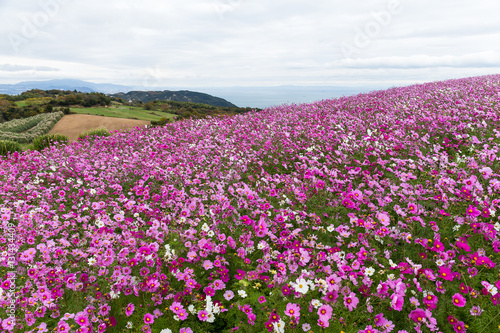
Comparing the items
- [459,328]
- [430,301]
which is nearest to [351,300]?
[430,301]

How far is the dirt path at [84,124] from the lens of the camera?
21.9 meters

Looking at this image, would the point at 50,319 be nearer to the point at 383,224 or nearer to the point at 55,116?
the point at 383,224

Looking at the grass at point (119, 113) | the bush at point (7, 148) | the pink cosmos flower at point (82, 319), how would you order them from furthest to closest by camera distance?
the grass at point (119, 113) < the bush at point (7, 148) < the pink cosmos flower at point (82, 319)

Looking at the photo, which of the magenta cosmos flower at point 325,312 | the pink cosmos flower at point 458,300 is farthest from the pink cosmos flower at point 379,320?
the pink cosmos flower at point 458,300

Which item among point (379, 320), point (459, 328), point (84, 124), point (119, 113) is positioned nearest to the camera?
point (459, 328)

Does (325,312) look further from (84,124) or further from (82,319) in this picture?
(84,124)

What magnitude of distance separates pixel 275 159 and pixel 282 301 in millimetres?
4708

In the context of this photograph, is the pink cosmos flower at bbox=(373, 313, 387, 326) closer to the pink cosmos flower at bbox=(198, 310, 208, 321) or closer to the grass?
the pink cosmos flower at bbox=(198, 310, 208, 321)

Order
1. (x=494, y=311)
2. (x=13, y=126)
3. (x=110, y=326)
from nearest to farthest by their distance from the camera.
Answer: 1. (x=110, y=326)
2. (x=494, y=311)
3. (x=13, y=126)

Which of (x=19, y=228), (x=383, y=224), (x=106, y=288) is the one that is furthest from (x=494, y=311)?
(x=19, y=228)

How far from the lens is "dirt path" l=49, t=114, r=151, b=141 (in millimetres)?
21891

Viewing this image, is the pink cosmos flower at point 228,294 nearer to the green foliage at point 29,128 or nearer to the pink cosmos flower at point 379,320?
the pink cosmos flower at point 379,320

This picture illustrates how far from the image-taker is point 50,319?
315 centimetres

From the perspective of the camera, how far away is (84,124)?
930 inches
